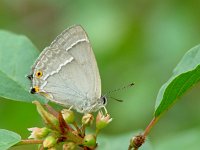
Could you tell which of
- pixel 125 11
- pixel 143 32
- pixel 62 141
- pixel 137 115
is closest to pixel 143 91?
pixel 137 115

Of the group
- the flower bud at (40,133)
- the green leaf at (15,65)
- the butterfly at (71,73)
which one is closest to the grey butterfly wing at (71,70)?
the butterfly at (71,73)

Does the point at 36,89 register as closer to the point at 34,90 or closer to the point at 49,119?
the point at 34,90

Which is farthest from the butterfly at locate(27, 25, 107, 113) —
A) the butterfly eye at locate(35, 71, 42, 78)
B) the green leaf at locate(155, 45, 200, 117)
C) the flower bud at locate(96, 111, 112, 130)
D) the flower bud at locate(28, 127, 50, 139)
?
the green leaf at locate(155, 45, 200, 117)

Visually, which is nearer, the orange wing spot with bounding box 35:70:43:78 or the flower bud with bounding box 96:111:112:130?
the flower bud with bounding box 96:111:112:130

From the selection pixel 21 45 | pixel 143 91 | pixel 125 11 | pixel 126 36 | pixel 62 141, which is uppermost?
pixel 125 11

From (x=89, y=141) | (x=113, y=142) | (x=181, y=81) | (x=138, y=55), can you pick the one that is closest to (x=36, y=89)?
(x=89, y=141)

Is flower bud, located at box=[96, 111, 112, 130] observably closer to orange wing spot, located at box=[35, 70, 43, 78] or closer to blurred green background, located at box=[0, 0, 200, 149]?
orange wing spot, located at box=[35, 70, 43, 78]

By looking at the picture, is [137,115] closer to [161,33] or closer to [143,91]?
[143,91]
